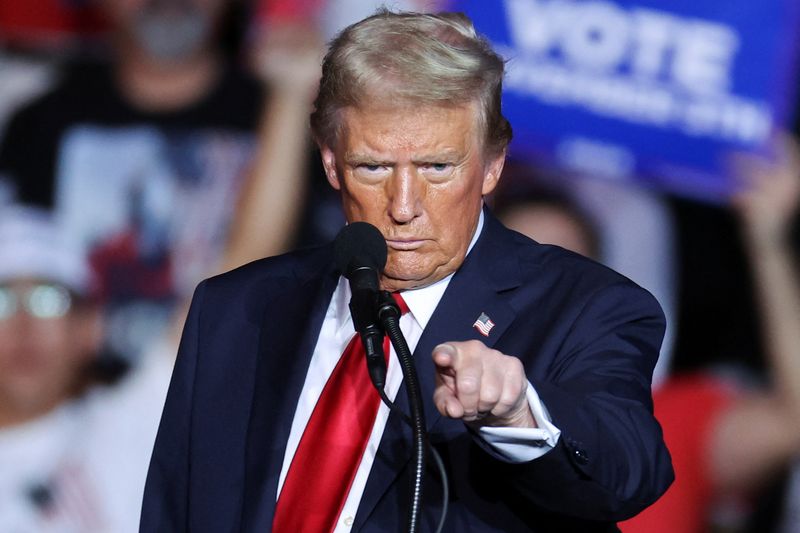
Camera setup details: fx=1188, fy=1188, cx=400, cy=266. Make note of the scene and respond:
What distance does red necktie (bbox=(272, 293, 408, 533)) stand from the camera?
5.86ft

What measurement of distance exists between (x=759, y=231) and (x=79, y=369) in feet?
7.99

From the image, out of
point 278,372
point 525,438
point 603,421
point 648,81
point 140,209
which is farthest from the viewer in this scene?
point 140,209

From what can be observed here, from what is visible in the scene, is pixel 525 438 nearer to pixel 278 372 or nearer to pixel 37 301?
pixel 278 372

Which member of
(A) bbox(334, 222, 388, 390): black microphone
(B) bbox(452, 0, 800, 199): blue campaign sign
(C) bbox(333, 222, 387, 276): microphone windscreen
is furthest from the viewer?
(B) bbox(452, 0, 800, 199): blue campaign sign

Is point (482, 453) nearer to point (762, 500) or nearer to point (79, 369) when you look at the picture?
point (762, 500)

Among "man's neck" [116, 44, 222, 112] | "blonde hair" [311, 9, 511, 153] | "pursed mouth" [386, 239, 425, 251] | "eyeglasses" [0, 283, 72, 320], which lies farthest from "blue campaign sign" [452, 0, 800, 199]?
"pursed mouth" [386, 239, 425, 251]

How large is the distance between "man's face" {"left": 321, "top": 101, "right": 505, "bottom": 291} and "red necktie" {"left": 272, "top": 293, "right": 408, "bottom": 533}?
15 centimetres

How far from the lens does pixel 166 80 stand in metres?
4.34

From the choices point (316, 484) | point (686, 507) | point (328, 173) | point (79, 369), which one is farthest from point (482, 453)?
point (79, 369)

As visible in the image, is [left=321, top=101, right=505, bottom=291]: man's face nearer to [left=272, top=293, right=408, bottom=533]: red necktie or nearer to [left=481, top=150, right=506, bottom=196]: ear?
[left=481, top=150, right=506, bottom=196]: ear

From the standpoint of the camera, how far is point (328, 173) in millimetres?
2021

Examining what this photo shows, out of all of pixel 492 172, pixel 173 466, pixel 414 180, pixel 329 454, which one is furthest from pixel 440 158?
pixel 173 466

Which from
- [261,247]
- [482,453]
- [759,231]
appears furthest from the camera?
[261,247]

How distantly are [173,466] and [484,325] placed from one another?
58cm
